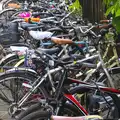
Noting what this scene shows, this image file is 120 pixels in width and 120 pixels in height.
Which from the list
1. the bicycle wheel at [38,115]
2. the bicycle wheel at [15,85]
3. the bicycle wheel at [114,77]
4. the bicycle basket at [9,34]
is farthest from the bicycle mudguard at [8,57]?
the bicycle wheel at [38,115]

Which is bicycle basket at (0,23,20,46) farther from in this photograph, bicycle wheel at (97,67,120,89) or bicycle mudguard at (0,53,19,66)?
bicycle wheel at (97,67,120,89)

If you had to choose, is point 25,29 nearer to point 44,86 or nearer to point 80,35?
point 80,35

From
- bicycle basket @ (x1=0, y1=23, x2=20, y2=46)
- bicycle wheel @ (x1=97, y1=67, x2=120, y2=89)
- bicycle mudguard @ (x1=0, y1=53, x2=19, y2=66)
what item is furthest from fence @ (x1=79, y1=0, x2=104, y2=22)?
bicycle wheel @ (x1=97, y1=67, x2=120, y2=89)

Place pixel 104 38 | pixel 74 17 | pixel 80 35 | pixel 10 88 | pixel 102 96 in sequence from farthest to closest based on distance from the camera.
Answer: pixel 74 17
pixel 80 35
pixel 104 38
pixel 10 88
pixel 102 96

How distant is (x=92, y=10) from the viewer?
9.46 metres

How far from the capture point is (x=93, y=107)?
4312mm

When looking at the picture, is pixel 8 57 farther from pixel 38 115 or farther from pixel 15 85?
pixel 38 115

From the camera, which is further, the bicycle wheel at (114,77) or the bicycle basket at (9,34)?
the bicycle basket at (9,34)

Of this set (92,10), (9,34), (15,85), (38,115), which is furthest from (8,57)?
(92,10)

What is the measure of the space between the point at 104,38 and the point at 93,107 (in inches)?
93.6

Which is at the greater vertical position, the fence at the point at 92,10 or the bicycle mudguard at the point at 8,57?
the fence at the point at 92,10

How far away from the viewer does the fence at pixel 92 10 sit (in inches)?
358

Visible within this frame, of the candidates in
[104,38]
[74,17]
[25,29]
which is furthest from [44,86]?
[74,17]

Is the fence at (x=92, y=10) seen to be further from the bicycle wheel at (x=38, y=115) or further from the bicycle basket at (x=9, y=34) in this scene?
the bicycle wheel at (x=38, y=115)
